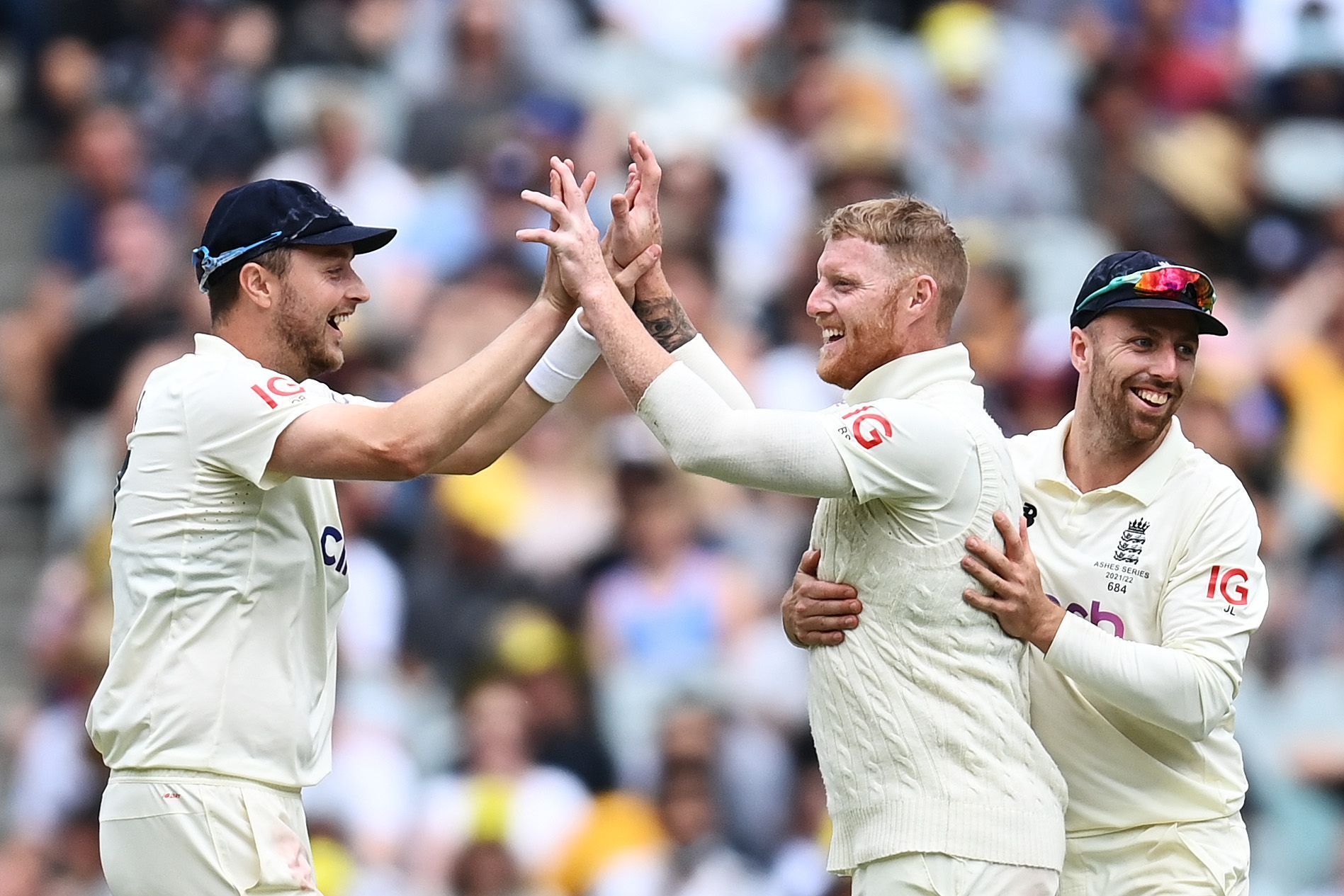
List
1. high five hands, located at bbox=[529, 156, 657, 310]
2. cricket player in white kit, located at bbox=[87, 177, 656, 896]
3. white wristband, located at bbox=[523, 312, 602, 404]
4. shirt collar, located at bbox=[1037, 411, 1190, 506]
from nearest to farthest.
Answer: cricket player in white kit, located at bbox=[87, 177, 656, 896] → high five hands, located at bbox=[529, 156, 657, 310] → shirt collar, located at bbox=[1037, 411, 1190, 506] → white wristband, located at bbox=[523, 312, 602, 404]

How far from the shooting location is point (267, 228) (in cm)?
491

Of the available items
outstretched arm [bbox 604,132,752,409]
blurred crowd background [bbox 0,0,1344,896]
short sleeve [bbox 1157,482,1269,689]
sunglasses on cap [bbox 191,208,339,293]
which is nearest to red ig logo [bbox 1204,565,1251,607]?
short sleeve [bbox 1157,482,1269,689]

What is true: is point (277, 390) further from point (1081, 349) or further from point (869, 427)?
point (1081, 349)

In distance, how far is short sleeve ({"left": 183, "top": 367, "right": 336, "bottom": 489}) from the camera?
15.3ft

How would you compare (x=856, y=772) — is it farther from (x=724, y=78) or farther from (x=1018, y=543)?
(x=724, y=78)

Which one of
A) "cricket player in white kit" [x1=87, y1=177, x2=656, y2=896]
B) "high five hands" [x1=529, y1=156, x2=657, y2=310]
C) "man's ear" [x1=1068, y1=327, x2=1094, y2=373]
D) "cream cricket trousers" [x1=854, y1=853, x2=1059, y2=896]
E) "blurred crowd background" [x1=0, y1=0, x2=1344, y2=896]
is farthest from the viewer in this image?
"blurred crowd background" [x1=0, y1=0, x2=1344, y2=896]

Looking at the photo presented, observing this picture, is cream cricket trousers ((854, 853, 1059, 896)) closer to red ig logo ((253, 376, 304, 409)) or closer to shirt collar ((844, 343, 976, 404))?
shirt collar ((844, 343, 976, 404))

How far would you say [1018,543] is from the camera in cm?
472

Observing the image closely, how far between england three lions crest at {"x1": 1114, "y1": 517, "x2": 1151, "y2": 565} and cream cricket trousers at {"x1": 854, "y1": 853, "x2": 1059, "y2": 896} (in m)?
0.88

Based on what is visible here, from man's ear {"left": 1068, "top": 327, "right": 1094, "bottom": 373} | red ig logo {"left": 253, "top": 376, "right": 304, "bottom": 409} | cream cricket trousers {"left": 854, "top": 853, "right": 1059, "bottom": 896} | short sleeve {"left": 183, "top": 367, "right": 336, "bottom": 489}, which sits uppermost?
man's ear {"left": 1068, "top": 327, "right": 1094, "bottom": 373}

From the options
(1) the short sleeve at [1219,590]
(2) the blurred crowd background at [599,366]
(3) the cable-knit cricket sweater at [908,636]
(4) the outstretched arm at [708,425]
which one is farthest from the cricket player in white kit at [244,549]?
(2) the blurred crowd background at [599,366]

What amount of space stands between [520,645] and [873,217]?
4.80m

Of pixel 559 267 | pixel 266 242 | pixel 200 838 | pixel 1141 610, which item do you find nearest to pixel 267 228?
pixel 266 242

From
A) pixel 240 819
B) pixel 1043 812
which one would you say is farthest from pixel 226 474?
pixel 1043 812
